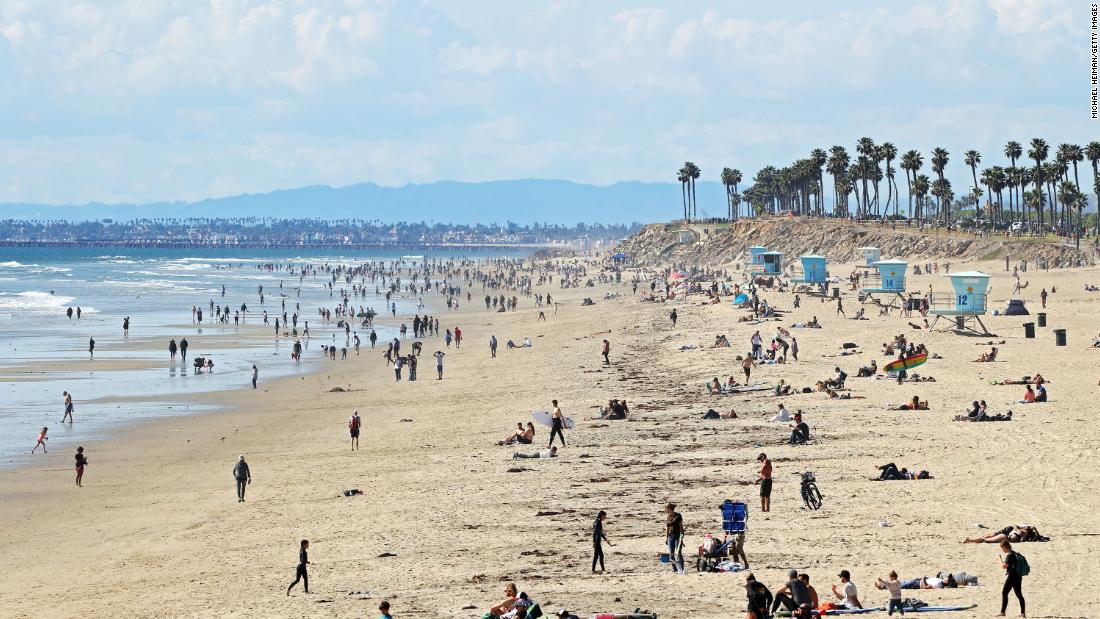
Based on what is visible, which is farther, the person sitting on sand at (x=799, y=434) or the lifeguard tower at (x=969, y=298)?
the lifeguard tower at (x=969, y=298)

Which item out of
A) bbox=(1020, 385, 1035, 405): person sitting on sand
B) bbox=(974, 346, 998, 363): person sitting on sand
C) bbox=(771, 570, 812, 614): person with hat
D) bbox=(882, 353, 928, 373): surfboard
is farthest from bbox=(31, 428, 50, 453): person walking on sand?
bbox=(974, 346, 998, 363): person sitting on sand

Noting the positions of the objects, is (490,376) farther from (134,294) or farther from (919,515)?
(134,294)

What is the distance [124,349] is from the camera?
50.6 meters

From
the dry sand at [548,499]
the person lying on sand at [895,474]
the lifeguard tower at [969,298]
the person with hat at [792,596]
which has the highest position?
the lifeguard tower at [969,298]

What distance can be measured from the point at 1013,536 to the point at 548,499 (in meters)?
7.10

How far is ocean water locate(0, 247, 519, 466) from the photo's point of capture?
3259 cm

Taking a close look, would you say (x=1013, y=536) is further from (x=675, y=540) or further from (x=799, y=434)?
(x=799, y=434)

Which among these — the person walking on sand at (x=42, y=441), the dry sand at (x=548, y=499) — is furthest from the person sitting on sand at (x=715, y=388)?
the person walking on sand at (x=42, y=441)

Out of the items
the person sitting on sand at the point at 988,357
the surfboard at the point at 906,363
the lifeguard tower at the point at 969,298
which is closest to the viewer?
the surfboard at the point at 906,363

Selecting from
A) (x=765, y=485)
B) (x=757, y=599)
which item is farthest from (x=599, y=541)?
(x=765, y=485)

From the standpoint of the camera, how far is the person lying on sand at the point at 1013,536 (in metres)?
14.9

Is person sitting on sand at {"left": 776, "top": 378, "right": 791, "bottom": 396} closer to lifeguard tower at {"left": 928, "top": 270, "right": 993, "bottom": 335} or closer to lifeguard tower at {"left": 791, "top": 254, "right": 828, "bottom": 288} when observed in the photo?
lifeguard tower at {"left": 928, "top": 270, "right": 993, "bottom": 335}

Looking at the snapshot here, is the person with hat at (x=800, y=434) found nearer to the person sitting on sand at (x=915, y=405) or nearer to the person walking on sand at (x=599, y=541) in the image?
the person sitting on sand at (x=915, y=405)

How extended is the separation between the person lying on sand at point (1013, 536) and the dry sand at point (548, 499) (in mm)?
157
